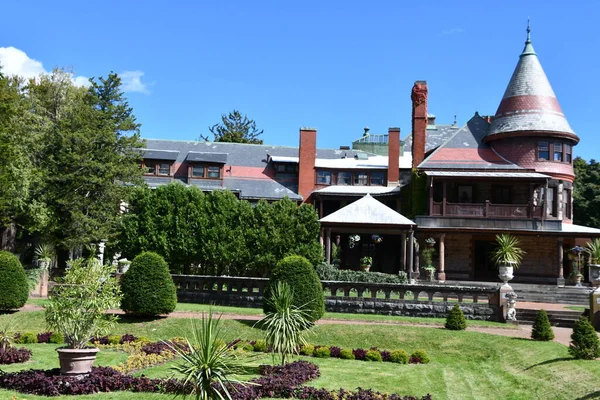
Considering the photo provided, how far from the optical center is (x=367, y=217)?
3325 centimetres

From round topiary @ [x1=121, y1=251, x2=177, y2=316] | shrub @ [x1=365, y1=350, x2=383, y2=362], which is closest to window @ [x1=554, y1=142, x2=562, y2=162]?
shrub @ [x1=365, y1=350, x2=383, y2=362]

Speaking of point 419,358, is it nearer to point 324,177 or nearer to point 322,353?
point 322,353

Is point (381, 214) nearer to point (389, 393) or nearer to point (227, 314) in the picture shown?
point (227, 314)

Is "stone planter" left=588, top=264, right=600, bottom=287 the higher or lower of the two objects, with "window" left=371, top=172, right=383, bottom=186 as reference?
lower

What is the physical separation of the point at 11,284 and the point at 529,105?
31.0 metres

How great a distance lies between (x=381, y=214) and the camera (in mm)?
33531

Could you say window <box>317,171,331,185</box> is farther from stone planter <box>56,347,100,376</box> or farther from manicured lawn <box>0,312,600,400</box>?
stone planter <box>56,347,100,376</box>

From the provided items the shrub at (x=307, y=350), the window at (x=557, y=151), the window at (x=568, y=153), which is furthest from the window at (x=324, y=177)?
the shrub at (x=307, y=350)

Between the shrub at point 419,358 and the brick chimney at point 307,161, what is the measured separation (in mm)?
25451

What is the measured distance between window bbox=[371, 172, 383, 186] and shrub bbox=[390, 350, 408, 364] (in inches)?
1041

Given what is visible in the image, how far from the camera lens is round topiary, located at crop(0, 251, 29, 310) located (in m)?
24.0

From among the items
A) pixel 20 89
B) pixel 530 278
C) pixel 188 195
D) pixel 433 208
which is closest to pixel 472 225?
pixel 433 208

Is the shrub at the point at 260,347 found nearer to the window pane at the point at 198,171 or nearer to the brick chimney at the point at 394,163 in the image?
the window pane at the point at 198,171

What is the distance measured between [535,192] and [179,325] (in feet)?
83.4
